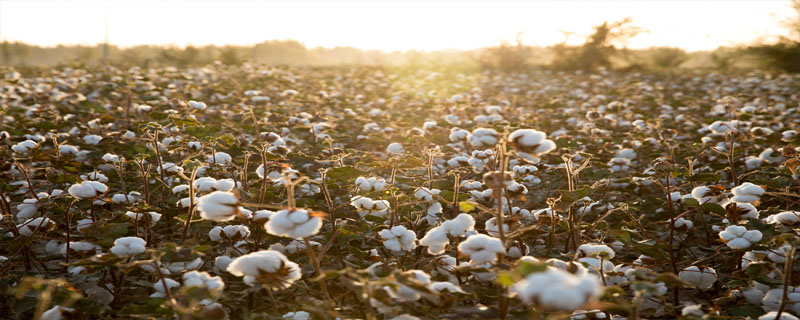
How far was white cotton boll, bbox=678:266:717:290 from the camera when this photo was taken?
224cm

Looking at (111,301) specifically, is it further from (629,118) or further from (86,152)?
(629,118)

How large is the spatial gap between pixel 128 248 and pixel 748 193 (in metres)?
2.77

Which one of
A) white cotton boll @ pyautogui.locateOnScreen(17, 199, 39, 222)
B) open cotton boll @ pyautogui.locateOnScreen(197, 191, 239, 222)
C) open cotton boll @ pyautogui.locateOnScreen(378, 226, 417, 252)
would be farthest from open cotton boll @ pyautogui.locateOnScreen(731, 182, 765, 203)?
white cotton boll @ pyautogui.locateOnScreen(17, 199, 39, 222)

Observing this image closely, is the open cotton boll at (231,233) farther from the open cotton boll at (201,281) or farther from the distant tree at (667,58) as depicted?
the distant tree at (667,58)

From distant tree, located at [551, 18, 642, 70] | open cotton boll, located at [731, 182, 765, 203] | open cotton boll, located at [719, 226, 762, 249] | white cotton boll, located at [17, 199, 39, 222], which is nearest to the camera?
open cotton boll, located at [719, 226, 762, 249]

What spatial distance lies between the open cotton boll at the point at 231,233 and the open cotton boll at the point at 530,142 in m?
1.49

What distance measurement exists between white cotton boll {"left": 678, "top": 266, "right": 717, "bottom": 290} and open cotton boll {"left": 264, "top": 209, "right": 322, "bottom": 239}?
1.84 metres

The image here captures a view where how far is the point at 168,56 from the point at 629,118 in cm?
1865

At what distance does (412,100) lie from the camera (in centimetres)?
976

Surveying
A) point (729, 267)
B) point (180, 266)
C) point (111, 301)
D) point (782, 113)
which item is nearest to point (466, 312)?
point (180, 266)

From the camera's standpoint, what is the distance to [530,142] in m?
1.49

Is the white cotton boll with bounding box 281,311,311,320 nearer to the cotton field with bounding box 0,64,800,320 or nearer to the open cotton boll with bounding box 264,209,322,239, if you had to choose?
the cotton field with bounding box 0,64,800,320

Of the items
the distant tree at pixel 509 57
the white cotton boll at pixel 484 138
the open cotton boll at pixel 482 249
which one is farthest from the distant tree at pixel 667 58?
the open cotton boll at pixel 482 249

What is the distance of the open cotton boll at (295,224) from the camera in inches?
53.8
